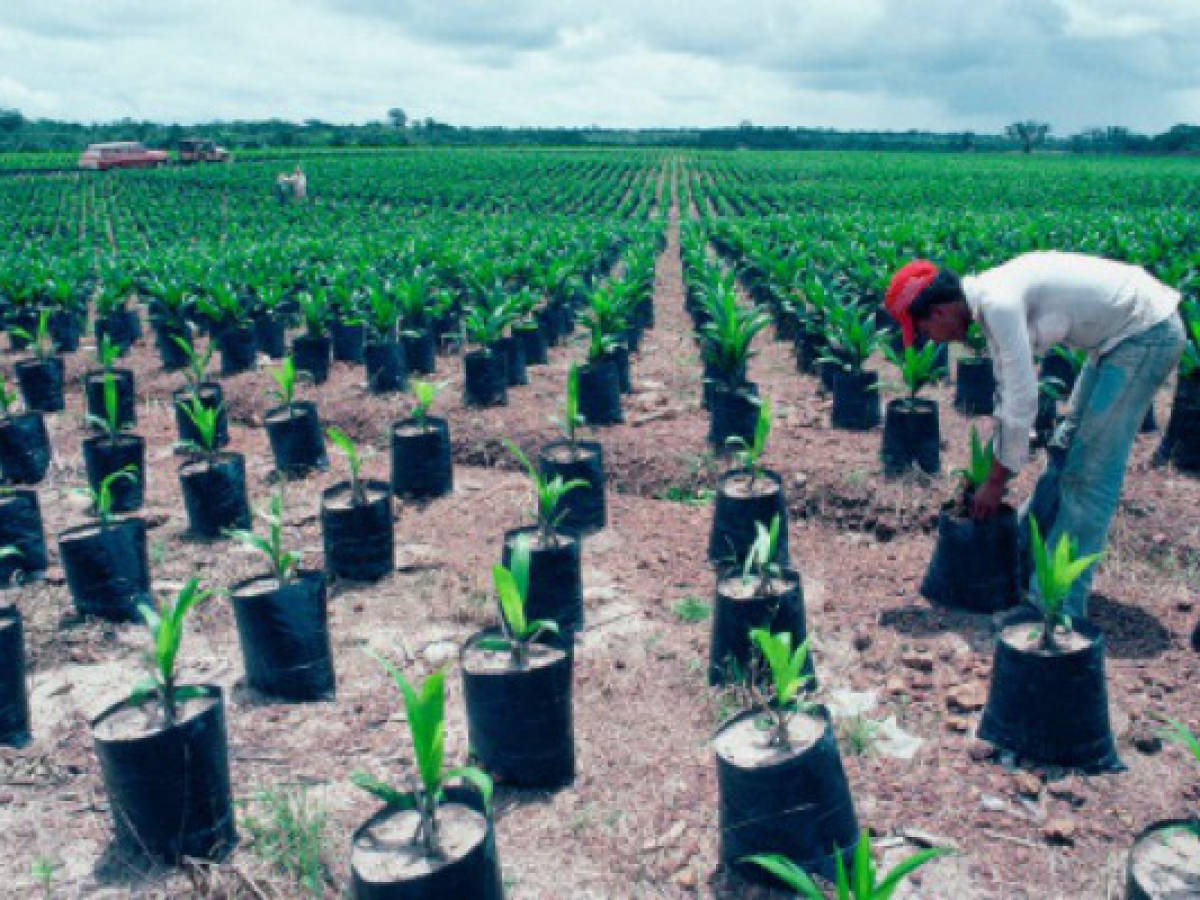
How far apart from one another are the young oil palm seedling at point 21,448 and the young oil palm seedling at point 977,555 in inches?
236

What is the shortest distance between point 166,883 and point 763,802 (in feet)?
5.96

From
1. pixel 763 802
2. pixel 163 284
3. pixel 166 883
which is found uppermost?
pixel 163 284

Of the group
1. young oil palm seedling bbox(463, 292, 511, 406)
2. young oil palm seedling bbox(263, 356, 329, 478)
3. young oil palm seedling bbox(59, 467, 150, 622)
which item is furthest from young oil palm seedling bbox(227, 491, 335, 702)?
young oil palm seedling bbox(463, 292, 511, 406)

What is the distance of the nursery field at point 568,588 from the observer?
289 cm

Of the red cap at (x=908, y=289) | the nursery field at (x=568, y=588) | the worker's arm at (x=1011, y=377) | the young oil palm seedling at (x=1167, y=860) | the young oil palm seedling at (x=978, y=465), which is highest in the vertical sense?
the red cap at (x=908, y=289)

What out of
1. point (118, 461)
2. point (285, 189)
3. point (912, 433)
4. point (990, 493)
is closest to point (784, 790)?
point (990, 493)

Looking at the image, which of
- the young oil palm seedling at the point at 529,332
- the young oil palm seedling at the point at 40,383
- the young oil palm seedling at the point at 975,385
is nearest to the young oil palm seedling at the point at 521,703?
the young oil palm seedling at the point at 975,385

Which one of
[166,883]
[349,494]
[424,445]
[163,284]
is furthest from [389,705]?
[163,284]

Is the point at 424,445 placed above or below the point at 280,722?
above

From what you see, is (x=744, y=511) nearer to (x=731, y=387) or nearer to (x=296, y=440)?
(x=731, y=387)

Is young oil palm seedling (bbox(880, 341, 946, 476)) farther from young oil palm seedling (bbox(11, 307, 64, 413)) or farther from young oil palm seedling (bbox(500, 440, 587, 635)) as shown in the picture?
young oil palm seedling (bbox(11, 307, 64, 413))

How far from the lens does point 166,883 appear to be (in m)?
2.81

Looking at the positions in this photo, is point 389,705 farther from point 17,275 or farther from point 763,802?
point 17,275

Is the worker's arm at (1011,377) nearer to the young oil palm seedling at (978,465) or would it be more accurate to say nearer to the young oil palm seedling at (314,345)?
the young oil palm seedling at (978,465)
